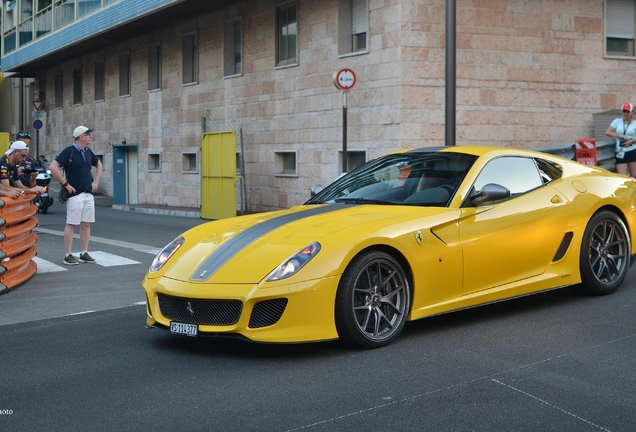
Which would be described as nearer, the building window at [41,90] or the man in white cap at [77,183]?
the man in white cap at [77,183]

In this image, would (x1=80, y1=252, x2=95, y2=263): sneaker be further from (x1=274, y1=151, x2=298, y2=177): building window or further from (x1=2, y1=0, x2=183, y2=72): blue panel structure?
(x1=2, y1=0, x2=183, y2=72): blue panel structure

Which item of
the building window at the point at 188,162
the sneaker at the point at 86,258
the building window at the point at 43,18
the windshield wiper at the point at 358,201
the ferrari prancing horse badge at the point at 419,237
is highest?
the building window at the point at 43,18

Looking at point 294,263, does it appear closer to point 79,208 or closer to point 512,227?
point 512,227

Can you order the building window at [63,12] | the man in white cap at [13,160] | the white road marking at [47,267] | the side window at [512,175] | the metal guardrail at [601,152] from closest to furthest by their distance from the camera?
the side window at [512,175]
the white road marking at [47,267]
the man in white cap at [13,160]
the metal guardrail at [601,152]
the building window at [63,12]

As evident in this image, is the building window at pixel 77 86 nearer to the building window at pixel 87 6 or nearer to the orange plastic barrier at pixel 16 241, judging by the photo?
the building window at pixel 87 6

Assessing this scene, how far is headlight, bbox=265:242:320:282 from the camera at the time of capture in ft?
18.4

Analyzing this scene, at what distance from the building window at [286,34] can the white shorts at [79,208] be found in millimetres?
10808

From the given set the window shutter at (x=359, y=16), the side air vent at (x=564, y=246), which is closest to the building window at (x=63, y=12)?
the window shutter at (x=359, y=16)

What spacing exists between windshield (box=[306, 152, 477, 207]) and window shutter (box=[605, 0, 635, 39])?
14.5 m

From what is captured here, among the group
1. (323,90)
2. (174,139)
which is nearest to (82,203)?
(323,90)

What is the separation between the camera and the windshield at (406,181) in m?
6.78

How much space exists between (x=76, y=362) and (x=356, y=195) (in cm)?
254

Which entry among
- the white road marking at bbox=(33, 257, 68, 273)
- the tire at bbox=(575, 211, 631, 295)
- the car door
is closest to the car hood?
the car door

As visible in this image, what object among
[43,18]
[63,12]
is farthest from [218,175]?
[43,18]
